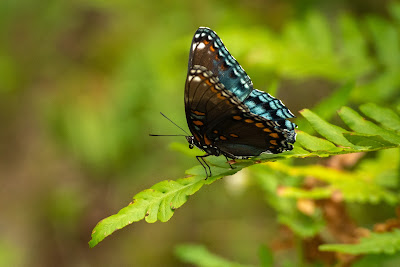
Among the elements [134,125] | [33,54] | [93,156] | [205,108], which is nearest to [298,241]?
[205,108]

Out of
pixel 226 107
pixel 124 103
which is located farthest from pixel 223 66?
pixel 124 103

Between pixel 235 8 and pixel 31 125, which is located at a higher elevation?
pixel 235 8

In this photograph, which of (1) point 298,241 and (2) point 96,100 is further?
(2) point 96,100

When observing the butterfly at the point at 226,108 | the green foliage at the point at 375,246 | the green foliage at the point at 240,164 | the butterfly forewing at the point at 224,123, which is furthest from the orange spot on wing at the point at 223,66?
the green foliage at the point at 375,246

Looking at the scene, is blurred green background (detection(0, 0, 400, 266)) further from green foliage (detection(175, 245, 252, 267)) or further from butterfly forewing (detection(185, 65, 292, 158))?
butterfly forewing (detection(185, 65, 292, 158))

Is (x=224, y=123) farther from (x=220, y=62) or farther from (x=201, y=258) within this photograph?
(x=201, y=258)

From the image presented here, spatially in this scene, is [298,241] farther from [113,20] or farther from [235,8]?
[113,20]
